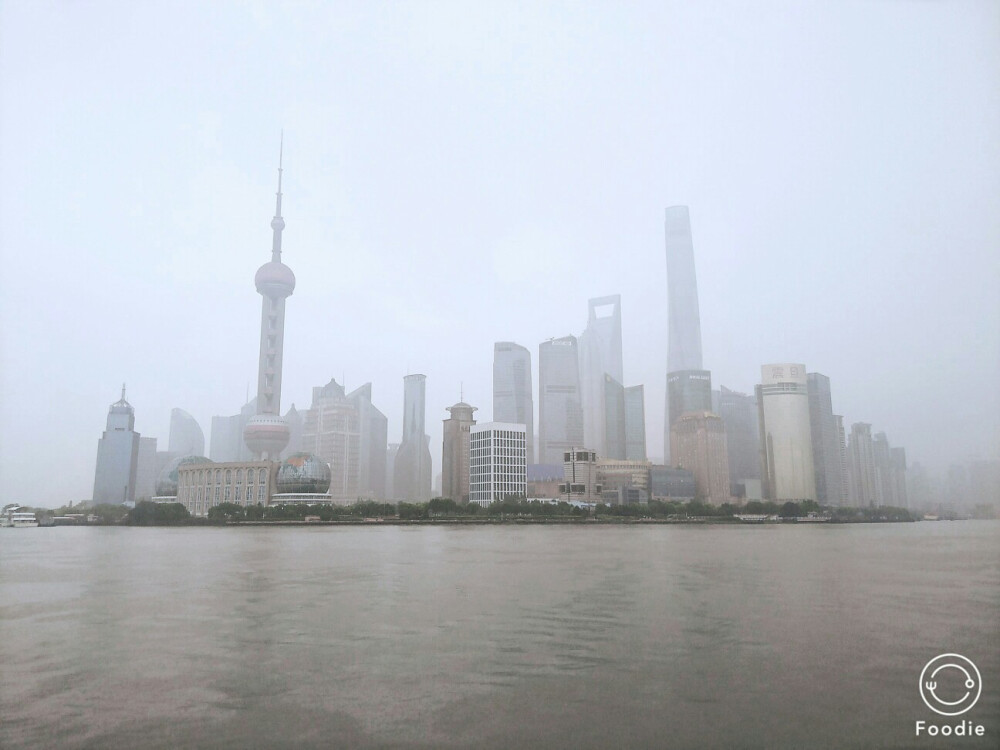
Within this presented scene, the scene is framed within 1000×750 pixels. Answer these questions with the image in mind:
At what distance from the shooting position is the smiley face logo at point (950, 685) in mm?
14217

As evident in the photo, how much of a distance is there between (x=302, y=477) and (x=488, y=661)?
7236 inches

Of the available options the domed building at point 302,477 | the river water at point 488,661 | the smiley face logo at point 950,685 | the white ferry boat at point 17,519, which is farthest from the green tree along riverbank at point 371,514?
the smiley face logo at point 950,685

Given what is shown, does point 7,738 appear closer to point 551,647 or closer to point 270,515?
point 551,647

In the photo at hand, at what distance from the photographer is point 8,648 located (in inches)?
804

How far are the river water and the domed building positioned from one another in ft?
521

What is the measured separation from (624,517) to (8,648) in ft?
556

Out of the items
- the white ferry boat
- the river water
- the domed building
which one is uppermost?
the domed building

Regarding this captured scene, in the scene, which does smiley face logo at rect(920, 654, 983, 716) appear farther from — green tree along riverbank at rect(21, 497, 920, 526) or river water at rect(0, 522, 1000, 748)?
green tree along riverbank at rect(21, 497, 920, 526)

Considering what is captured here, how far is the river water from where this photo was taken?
12.8m

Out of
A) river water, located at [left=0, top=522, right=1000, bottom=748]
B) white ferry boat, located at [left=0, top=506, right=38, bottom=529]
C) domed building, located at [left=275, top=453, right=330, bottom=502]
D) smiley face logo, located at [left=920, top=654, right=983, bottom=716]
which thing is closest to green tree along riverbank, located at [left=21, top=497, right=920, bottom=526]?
white ferry boat, located at [left=0, top=506, right=38, bottom=529]

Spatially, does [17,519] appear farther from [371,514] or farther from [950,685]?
[950,685]

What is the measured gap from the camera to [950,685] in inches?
605

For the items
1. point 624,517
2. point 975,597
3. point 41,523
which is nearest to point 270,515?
point 41,523

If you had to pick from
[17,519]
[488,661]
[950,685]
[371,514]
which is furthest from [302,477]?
[950,685]
